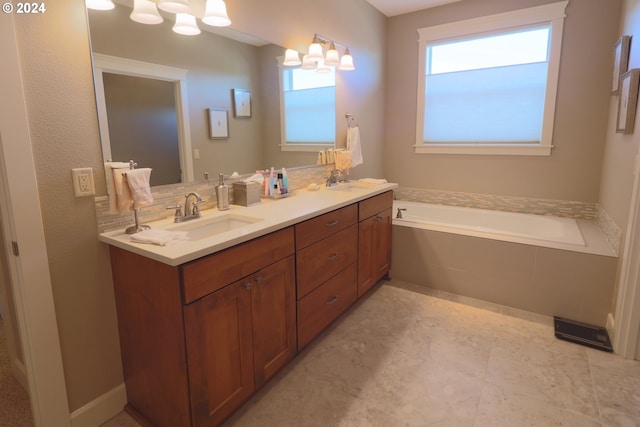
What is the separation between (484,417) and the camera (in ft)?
5.56

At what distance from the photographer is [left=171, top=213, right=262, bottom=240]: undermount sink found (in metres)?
1.79

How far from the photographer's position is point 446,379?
196 cm

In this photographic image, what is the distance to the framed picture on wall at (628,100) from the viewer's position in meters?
2.18

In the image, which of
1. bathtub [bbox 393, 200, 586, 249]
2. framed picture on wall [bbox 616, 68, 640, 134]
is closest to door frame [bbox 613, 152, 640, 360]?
framed picture on wall [bbox 616, 68, 640, 134]

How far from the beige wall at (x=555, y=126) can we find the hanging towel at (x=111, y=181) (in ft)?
10.2

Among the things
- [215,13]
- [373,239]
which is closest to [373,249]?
[373,239]

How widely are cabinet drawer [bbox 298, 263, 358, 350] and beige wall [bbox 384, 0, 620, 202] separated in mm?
1911

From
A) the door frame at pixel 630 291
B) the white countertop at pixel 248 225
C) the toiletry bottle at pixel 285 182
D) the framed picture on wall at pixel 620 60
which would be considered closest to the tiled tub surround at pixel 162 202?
the white countertop at pixel 248 225

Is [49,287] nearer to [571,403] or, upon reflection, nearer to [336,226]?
[336,226]

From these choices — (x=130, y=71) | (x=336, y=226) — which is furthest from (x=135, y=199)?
(x=336, y=226)

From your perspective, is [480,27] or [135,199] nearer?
[135,199]

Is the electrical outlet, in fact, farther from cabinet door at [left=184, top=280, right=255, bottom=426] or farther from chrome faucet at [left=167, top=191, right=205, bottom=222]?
cabinet door at [left=184, top=280, right=255, bottom=426]

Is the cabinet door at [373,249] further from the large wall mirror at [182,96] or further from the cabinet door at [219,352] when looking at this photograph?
the cabinet door at [219,352]

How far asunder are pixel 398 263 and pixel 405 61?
7.21 feet
